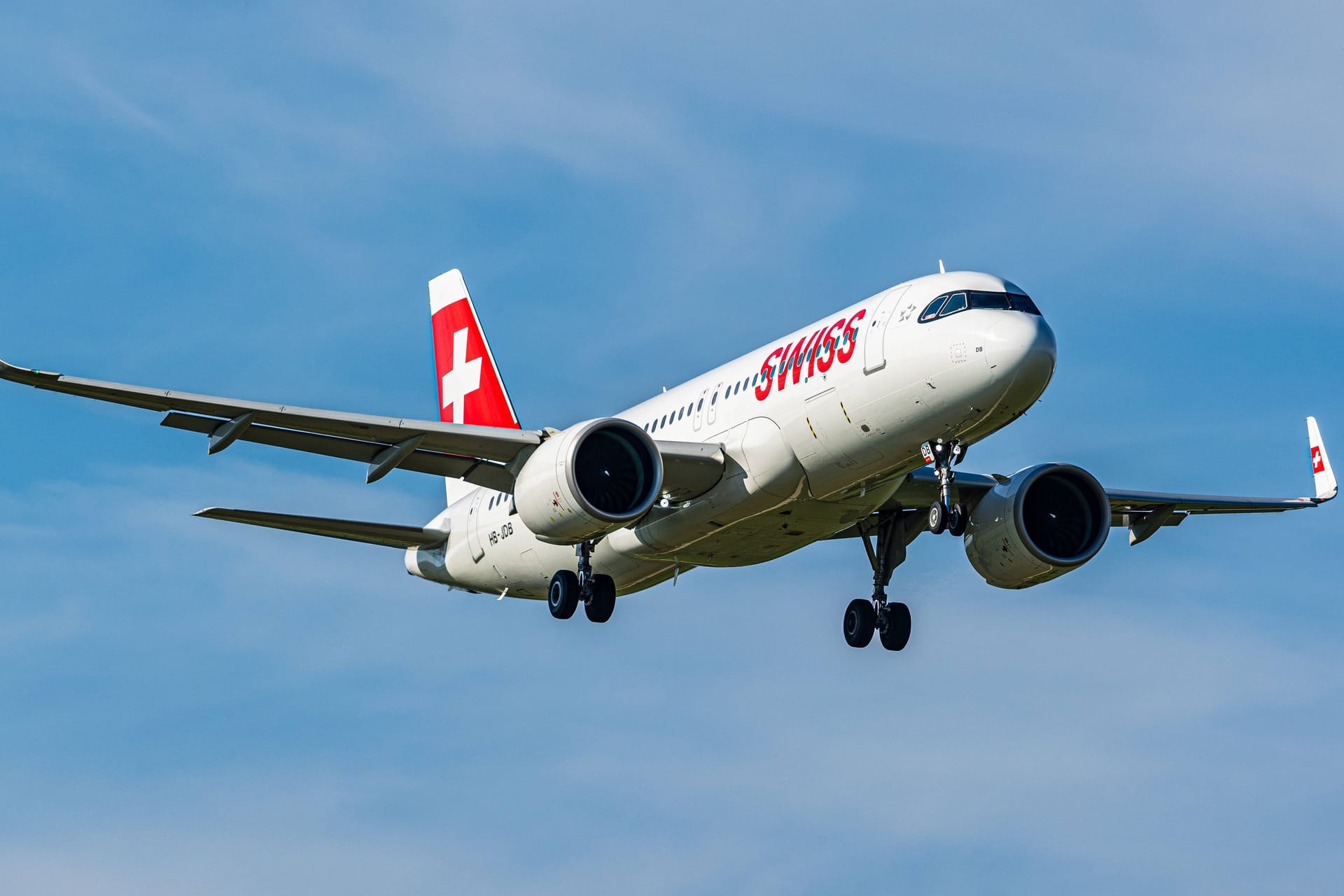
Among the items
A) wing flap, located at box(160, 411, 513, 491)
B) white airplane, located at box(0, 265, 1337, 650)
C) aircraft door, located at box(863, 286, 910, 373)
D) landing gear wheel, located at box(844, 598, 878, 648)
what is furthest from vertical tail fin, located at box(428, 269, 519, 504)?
aircraft door, located at box(863, 286, 910, 373)

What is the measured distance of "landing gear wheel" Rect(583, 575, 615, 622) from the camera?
1371 inches

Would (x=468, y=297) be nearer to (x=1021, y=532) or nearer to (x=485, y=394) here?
(x=485, y=394)

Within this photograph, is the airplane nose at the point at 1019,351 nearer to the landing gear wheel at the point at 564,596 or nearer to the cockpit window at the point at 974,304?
the cockpit window at the point at 974,304

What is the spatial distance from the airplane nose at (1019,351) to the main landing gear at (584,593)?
9.81 m

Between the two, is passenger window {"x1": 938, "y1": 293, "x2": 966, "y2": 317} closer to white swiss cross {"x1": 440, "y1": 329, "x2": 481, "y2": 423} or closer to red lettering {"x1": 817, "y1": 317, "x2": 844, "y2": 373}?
red lettering {"x1": 817, "y1": 317, "x2": 844, "y2": 373}

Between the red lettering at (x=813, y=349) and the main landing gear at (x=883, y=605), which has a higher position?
the red lettering at (x=813, y=349)

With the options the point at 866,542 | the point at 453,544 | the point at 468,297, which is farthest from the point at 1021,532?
the point at 468,297

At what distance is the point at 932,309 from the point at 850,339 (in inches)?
66.6

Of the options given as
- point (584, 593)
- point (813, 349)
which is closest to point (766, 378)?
point (813, 349)

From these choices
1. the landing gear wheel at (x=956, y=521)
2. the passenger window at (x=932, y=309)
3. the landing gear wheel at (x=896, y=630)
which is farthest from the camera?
the landing gear wheel at (x=896, y=630)

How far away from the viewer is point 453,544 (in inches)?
1556

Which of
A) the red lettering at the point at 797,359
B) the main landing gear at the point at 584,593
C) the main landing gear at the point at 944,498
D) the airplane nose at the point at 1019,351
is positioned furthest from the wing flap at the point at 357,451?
the airplane nose at the point at 1019,351

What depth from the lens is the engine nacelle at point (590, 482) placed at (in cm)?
3139

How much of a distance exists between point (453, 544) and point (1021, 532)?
41.9 feet
